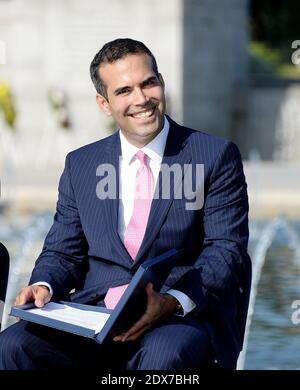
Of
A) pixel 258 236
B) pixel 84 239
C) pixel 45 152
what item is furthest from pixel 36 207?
pixel 84 239

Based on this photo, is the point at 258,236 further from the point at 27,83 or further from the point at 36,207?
the point at 27,83

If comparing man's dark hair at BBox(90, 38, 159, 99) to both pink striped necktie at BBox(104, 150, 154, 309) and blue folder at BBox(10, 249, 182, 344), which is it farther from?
blue folder at BBox(10, 249, 182, 344)

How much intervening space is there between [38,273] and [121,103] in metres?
0.60

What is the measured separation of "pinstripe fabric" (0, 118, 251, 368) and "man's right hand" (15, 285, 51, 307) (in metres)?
0.09

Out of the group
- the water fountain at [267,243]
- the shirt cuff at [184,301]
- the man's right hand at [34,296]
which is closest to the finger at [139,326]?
the shirt cuff at [184,301]

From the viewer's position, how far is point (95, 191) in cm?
437

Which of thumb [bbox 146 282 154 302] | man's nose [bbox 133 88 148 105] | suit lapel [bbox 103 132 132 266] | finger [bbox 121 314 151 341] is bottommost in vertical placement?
finger [bbox 121 314 151 341]

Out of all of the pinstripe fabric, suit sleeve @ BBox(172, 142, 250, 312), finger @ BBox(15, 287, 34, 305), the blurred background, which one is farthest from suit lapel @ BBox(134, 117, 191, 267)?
the blurred background

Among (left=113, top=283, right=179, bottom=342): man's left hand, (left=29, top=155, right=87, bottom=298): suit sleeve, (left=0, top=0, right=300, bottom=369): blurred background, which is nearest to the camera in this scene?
(left=113, top=283, right=179, bottom=342): man's left hand

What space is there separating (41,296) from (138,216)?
1.42 ft

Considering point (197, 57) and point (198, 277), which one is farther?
point (197, 57)

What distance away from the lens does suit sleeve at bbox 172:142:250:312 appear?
13.4ft

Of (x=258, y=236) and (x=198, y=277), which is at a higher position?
(x=198, y=277)

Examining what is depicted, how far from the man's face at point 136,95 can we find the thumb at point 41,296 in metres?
0.59
